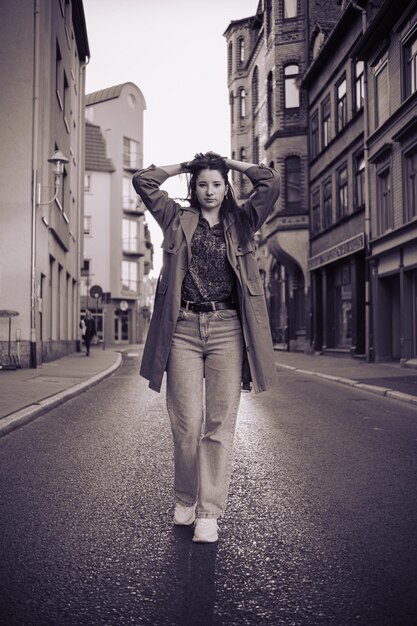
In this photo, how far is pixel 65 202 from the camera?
→ 2639 centimetres

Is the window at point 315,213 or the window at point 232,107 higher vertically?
the window at point 232,107

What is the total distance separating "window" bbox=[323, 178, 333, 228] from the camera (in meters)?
28.1

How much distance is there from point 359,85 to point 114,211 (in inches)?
1356

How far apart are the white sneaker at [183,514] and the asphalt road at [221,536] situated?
0.18 ft

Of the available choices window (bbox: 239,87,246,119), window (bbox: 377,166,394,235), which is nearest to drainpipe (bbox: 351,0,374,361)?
window (bbox: 377,166,394,235)

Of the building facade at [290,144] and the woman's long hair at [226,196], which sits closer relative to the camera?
the woman's long hair at [226,196]

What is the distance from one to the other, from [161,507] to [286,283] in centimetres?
3041

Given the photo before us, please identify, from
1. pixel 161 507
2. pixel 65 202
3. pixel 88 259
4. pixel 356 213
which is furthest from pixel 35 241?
pixel 88 259

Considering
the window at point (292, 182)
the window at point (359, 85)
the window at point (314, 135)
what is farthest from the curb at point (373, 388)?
the window at point (292, 182)

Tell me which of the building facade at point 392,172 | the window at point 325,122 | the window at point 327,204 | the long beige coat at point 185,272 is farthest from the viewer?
the window at point 325,122

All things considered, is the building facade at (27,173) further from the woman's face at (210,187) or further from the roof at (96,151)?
the roof at (96,151)

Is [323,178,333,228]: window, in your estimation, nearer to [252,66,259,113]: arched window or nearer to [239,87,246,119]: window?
[252,66,259,113]: arched window

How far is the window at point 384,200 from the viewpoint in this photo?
21.0 meters

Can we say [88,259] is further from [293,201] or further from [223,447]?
[223,447]
